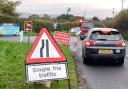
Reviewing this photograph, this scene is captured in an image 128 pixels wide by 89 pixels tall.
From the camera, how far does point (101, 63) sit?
1672 cm

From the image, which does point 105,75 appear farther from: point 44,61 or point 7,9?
point 7,9

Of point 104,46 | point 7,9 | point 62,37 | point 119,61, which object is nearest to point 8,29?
point 7,9

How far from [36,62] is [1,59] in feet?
20.5

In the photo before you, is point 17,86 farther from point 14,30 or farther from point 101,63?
point 14,30

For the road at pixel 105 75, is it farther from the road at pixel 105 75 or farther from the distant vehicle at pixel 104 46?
the distant vehicle at pixel 104 46

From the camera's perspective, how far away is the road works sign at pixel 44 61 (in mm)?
8969

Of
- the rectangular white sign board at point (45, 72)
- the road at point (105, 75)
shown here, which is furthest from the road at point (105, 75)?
the rectangular white sign board at point (45, 72)

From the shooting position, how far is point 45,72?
9039 millimetres

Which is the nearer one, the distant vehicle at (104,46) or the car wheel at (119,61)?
the distant vehicle at (104,46)

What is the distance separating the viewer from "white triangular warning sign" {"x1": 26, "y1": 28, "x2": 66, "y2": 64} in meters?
8.98

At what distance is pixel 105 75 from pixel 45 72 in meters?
4.75

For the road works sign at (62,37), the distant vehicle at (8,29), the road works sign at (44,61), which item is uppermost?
the road works sign at (44,61)

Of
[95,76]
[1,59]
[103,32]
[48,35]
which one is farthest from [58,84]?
[103,32]

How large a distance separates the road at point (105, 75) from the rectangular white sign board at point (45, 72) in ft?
7.42
